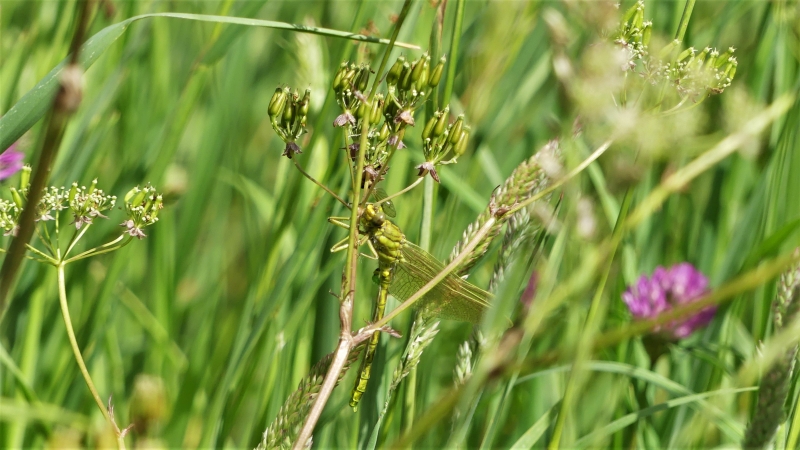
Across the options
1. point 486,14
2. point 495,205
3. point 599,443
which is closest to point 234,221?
point 486,14

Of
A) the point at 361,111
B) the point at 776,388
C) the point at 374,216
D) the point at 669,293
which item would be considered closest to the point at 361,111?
the point at 361,111

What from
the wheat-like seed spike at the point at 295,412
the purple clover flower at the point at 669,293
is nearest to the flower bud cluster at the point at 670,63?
the wheat-like seed spike at the point at 295,412

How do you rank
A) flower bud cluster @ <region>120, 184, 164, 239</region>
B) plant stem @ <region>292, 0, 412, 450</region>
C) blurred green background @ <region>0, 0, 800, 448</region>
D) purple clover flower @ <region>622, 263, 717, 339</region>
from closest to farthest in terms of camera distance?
plant stem @ <region>292, 0, 412, 450</region>
flower bud cluster @ <region>120, 184, 164, 239</region>
blurred green background @ <region>0, 0, 800, 448</region>
purple clover flower @ <region>622, 263, 717, 339</region>

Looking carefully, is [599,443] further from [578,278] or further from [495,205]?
[578,278]

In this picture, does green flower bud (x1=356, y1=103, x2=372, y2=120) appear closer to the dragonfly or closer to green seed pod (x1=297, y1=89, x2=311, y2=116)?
green seed pod (x1=297, y1=89, x2=311, y2=116)

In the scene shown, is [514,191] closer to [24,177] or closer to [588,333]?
[588,333]

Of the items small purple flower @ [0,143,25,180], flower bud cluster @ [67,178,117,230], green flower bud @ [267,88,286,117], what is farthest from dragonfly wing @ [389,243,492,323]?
small purple flower @ [0,143,25,180]
